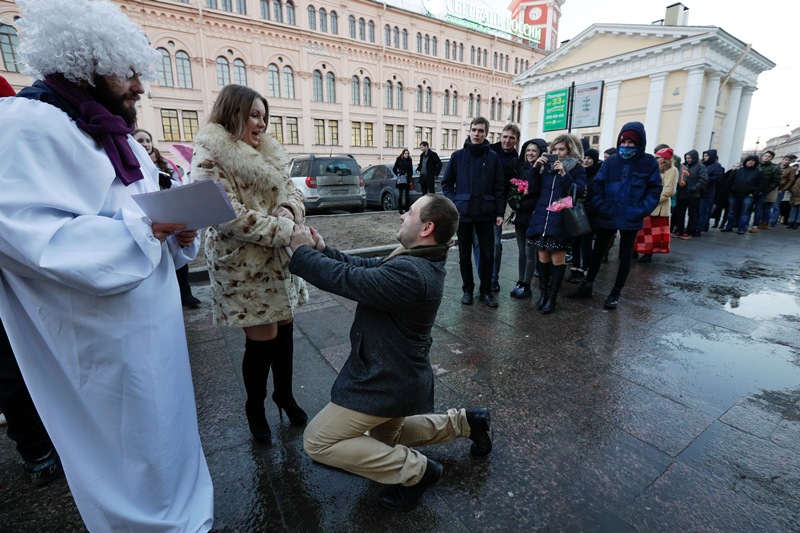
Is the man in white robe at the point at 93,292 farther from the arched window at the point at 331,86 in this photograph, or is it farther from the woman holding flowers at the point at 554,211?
the arched window at the point at 331,86

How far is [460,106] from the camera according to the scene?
129 feet

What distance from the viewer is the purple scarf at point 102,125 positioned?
1.30 m

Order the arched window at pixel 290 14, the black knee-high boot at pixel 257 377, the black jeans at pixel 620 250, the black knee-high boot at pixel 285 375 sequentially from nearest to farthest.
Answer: the black knee-high boot at pixel 257 377, the black knee-high boot at pixel 285 375, the black jeans at pixel 620 250, the arched window at pixel 290 14

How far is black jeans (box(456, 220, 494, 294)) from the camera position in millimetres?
4664

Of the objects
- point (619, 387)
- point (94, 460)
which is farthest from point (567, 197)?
point (94, 460)

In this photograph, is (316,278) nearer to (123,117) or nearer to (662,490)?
(123,117)

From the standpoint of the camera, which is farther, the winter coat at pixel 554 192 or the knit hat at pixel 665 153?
the knit hat at pixel 665 153

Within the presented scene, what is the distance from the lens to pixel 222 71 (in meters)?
28.4

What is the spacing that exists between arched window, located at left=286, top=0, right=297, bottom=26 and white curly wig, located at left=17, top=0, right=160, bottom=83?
115 feet

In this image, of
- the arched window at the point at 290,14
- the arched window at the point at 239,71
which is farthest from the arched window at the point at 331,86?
the arched window at the point at 239,71

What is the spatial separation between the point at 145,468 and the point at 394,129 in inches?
1462

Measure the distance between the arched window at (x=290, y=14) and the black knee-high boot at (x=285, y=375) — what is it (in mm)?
34804

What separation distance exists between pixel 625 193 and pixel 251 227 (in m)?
4.24

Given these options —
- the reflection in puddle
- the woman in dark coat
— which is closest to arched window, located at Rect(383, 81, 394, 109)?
the woman in dark coat
